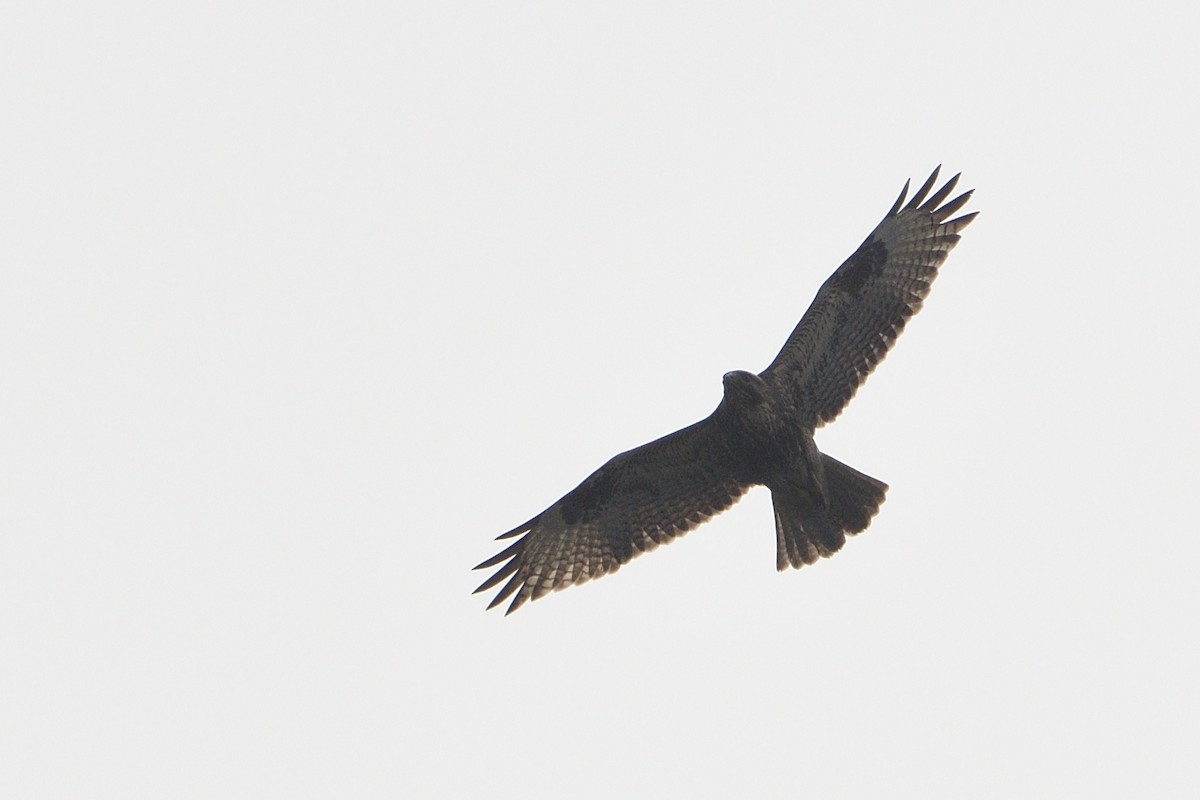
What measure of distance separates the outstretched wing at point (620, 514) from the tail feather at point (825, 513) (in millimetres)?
446

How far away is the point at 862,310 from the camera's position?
38.0 ft

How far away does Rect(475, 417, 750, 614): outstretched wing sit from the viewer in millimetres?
11602

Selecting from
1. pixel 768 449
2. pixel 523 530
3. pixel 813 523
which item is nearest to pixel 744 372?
pixel 768 449

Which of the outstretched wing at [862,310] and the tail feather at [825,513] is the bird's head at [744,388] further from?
the tail feather at [825,513]

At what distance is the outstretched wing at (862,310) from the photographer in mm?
11344

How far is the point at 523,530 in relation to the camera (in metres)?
11.9

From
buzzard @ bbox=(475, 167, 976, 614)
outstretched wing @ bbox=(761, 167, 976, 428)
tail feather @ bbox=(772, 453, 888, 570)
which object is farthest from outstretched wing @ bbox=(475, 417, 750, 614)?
outstretched wing @ bbox=(761, 167, 976, 428)

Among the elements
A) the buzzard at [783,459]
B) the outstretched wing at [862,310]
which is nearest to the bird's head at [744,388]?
the buzzard at [783,459]

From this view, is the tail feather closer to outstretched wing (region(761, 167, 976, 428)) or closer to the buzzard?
the buzzard

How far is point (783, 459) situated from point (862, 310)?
1.36 meters

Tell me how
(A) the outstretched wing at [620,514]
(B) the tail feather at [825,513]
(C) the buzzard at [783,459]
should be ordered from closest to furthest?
(C) the buzzard at [783,459] → (B) the tail feather at [825,513] → (A) the outstretched wing at [620,514]

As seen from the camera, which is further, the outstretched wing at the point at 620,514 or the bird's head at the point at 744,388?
the outstretched wing at the point at 620,514

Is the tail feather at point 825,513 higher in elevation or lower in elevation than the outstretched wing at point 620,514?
lower

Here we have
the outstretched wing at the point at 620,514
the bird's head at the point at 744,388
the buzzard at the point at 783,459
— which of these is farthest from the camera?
the outstretched wing at the point at 620,514
